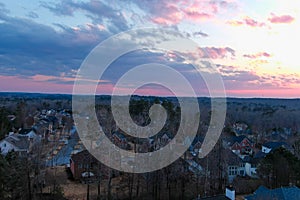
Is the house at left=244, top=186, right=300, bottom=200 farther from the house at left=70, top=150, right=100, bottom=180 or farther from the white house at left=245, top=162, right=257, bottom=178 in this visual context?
the house at left=70, top=150, right=100, bottom=180

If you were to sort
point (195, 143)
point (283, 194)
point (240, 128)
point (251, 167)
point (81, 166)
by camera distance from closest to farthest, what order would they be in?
point (283, 194) < point (81, 166) < point (251, 167) < point (195, 143) < point (240, 128)

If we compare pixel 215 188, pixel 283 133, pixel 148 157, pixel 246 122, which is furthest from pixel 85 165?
pixel 246 122

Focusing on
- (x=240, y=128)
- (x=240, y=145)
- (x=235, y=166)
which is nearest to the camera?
(x=235, y=166)

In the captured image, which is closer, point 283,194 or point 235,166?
point 283,194

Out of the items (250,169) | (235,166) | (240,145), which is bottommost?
(250,169)

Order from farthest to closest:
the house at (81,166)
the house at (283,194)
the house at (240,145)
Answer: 1. the house at (240,145)
2. the house at (81,166)
3. the house at (283,194)

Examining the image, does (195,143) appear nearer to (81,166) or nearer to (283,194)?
(81,166)

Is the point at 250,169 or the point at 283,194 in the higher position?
the point at 283,194

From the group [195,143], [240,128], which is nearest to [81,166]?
[195,143]

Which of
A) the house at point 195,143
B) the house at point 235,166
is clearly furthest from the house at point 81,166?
the house at point 235,166

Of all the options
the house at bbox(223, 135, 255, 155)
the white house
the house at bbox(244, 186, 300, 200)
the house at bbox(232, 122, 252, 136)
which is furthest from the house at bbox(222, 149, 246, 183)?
the house at bbox(232, 122, 252, 136)

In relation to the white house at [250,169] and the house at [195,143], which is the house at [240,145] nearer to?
the house at [195,143]
